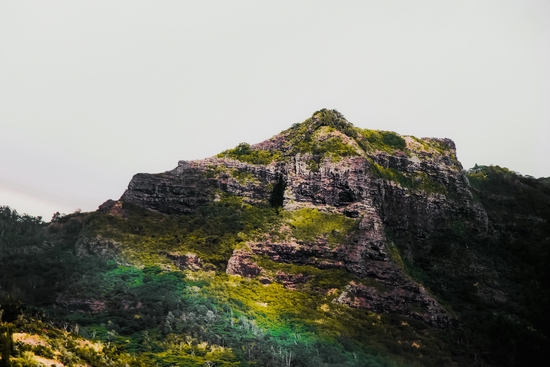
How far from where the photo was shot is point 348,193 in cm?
10162

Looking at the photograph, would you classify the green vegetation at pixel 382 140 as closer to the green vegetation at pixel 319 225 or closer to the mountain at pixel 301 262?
the mountain at pixel 301 262

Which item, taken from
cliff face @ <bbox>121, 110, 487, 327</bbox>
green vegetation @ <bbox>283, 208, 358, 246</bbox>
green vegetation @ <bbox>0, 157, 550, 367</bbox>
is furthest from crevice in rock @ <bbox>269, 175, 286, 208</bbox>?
green vegetation @ <bbox>283, 208, 358, 246</bbox>

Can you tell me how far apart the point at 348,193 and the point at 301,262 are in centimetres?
1770

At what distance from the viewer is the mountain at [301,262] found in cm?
7181

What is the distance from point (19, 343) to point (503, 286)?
8694cm

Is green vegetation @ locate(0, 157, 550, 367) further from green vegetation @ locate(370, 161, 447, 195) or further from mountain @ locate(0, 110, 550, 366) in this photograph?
green vegetation @ locate(370, 161, 447, 195)

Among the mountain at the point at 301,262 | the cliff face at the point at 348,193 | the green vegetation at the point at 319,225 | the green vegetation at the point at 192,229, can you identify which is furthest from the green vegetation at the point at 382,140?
the green vegetation at the point at 192,229

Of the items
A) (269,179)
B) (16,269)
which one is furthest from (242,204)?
(16,269)

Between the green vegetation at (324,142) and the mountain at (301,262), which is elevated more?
the green vegetation at (324,142)

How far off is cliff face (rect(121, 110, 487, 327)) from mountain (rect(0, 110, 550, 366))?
0.97ft

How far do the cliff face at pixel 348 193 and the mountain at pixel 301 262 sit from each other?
296mm

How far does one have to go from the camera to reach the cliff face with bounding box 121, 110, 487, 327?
293ft

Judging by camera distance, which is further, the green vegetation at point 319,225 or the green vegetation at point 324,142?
the green vegetation at point 324,142

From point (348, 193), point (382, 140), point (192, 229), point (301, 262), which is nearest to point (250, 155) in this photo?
point (192, 229)
